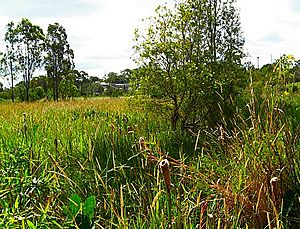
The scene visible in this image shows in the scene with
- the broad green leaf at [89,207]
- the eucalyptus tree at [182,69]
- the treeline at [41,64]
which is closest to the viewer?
the broad green leaf at [89,207]

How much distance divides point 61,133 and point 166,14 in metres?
2.03

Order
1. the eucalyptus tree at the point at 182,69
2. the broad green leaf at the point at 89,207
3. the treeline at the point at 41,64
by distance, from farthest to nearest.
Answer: the treeline at the point at 41,64 < the eucalyptus tree at the point at 182,69 < the broad green leaf at the point at 89,207

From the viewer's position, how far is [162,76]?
187 inches

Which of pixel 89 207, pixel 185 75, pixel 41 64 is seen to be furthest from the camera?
pixel 41 64

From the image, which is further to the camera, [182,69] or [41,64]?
[41,64]

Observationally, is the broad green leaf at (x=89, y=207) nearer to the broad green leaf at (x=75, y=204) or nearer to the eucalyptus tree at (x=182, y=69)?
the broad green leaf at (x=75, y=204)

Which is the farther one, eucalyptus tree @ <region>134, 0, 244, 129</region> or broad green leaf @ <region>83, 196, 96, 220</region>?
eucalyptus tree @ <region>134, 0, 244, 129</region>

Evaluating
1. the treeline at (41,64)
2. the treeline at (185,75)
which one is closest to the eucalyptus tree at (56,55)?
the treeline at (41,64)

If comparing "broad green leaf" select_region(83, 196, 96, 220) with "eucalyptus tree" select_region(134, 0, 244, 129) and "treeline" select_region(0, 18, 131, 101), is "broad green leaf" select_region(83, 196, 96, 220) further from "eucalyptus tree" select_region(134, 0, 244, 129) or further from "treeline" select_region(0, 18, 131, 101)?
"treeline" select_region(0, 18, 131, 101)

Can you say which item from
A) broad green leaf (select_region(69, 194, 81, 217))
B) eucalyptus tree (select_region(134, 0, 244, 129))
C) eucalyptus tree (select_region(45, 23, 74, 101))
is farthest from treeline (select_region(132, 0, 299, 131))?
eucalyptus tree (select_region(45, 23, 74, 101))

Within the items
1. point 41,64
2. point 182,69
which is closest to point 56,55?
point 41,64

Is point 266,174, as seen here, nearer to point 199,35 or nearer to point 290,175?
point 290,175

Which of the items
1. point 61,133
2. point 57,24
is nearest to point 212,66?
point 61,133

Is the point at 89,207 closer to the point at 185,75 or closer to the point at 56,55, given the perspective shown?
the point at 185,75
